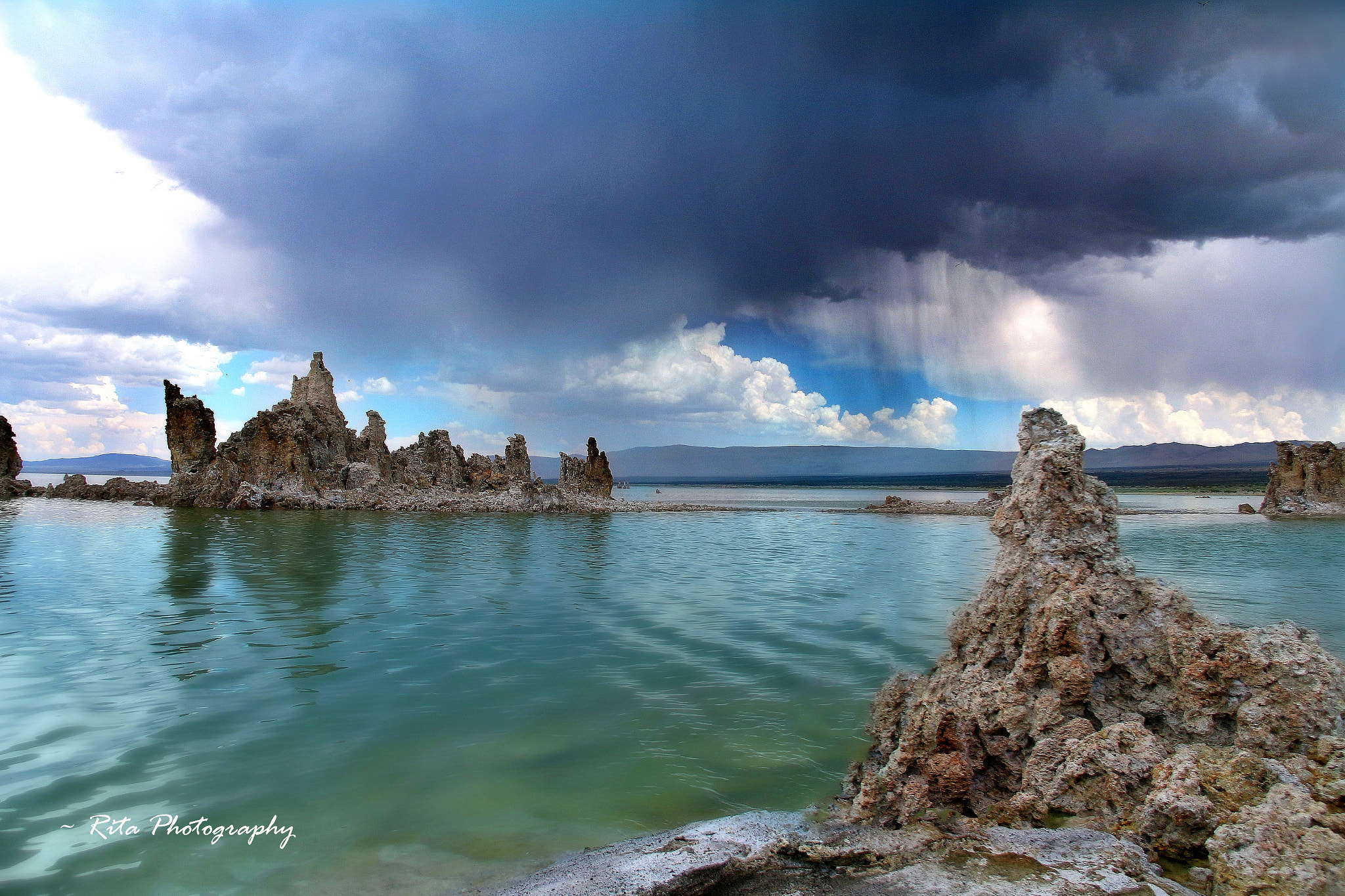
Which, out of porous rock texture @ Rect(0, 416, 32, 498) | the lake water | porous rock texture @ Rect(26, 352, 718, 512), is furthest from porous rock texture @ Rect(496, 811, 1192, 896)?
porous rock texture @ Rect(0, 416, 32, 498)

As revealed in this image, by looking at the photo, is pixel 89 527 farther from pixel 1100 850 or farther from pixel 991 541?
pixel 991 541

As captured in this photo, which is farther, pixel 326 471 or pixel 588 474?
pixel 588 474

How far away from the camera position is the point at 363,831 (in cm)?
550

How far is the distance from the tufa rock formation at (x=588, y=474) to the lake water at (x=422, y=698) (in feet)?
115

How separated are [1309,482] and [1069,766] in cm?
6461

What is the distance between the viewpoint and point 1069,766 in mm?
4984

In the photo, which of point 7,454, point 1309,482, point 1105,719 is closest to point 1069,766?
point 1105,719

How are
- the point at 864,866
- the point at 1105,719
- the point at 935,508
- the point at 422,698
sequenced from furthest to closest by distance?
the point at 935,508, the point at 422,698, the point at 1105,719, the point at 864,866

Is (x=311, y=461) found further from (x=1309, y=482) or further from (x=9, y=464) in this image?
(x=1309, y=482)

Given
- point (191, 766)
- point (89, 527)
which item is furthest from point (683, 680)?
point (89, 527)

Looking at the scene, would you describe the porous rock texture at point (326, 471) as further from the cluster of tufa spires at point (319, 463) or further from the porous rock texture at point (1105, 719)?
the porous rock texture at point (1105, 719)

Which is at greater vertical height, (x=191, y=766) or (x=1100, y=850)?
(x=1100, y=850)

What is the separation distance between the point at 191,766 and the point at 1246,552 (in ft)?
118

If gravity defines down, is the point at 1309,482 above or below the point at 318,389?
below
